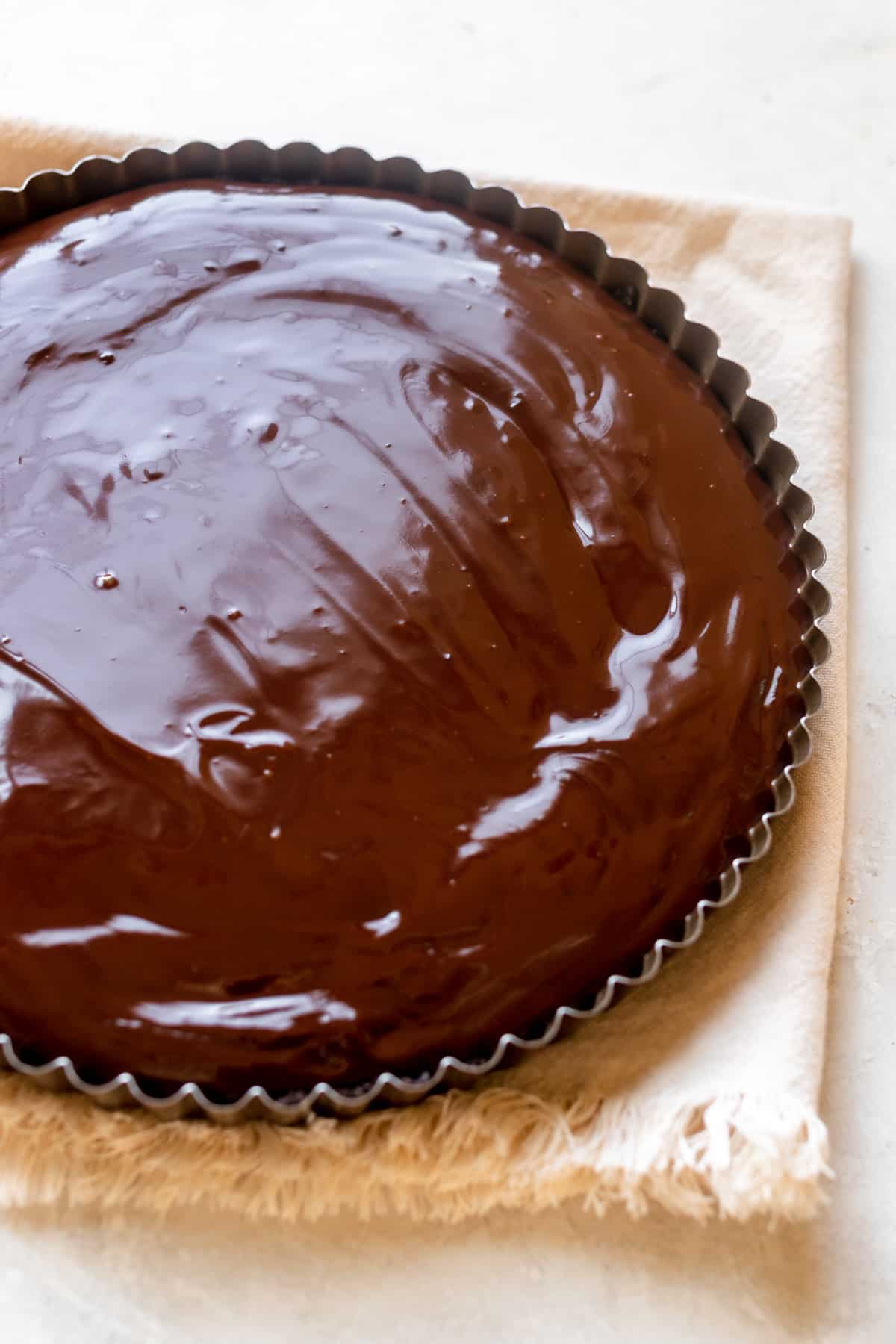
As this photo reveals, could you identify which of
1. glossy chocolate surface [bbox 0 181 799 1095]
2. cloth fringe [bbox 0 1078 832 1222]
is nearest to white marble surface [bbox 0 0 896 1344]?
cloth fringe [bbox 0 1078 832 1222]

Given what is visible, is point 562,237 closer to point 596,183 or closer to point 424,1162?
point 596,183

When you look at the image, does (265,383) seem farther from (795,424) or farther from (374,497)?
(795,424)

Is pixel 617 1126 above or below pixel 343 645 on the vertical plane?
below

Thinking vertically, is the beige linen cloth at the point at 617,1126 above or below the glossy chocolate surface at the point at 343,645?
below

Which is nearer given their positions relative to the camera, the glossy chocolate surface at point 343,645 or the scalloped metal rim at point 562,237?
the glossy chocolate surface at point 343,645

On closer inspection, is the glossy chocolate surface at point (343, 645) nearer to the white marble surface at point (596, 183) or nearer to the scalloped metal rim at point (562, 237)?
the scalloped metal rim at point (562, 237)

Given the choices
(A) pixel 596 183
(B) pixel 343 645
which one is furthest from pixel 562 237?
(B) pixel 343 645

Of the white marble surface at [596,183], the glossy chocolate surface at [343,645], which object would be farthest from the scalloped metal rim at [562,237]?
the white marble surface at [596,183]

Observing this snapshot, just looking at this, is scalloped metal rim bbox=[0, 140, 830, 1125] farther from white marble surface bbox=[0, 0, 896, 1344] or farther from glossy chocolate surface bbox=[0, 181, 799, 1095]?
white marble surface bbox=[0, 0, 896, 1344]
